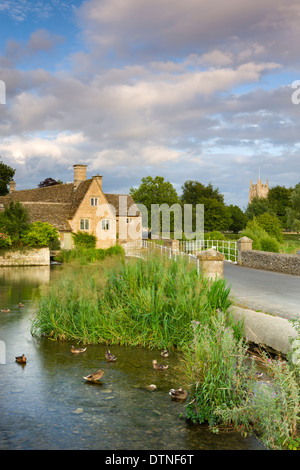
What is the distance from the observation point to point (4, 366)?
930 cm

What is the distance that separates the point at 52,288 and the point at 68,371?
3.71 metres

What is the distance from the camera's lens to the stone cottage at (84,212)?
49.6 metres

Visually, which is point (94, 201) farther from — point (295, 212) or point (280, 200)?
point (280, 200)

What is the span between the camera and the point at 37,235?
126ft

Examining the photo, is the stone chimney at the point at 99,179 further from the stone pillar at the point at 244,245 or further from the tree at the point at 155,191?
the stone pillar at the point at 244,245

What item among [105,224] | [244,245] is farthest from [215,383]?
[105,224]

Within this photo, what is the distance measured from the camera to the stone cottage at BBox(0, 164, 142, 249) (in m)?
49.6

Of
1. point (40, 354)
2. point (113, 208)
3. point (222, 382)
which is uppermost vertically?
point (113, 208)

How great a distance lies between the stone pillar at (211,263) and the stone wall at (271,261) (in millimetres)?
8073

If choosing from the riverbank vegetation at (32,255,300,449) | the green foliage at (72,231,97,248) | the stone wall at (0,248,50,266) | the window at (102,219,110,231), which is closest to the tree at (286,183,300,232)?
the window at (102,219,110,231)

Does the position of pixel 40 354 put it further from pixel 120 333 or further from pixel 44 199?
pixel 44 199

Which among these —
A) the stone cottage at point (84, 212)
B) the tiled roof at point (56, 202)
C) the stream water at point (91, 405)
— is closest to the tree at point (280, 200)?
the tiled roof at point (56, 202)

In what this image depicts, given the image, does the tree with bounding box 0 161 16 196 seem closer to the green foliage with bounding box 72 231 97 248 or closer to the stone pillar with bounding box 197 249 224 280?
the green foliage with bounding box 72 231 97 248

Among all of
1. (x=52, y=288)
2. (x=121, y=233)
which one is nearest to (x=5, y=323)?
(x=52, y=288)
